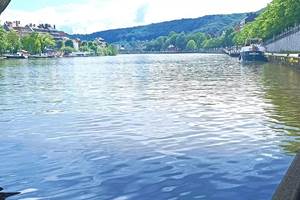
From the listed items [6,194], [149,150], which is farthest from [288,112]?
[6,194]

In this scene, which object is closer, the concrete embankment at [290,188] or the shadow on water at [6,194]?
the concrete embankment at [290,188]

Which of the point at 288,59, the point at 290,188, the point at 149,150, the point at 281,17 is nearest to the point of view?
the point at 290,188

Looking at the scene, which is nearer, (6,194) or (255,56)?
(6,194)

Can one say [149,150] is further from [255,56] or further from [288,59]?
[255,56]

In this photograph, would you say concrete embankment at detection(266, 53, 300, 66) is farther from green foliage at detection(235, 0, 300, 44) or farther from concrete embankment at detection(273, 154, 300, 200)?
concrete embankment at detection(273, 154, 300, 200)

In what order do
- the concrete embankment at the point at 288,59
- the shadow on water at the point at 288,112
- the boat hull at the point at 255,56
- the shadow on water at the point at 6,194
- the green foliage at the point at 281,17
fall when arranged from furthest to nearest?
the boat hull at the point at 255,56
the green foliage at the point at 281,17
the concrete embankment at the point at 288,59
the shadow on water at the point at 288,112
the shadow on water at the point at 6,194

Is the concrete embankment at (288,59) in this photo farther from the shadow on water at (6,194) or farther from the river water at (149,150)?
the shadow on water at (6,194)

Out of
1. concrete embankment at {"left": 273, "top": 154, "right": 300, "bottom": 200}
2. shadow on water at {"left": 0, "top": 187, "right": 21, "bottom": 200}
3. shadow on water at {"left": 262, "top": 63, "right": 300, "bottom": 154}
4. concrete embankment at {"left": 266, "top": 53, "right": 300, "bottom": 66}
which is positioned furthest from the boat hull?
concrete embankment at {"left": 273, "top": 154, "right": 300, "bottom": 200}

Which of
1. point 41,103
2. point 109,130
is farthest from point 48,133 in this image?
point 41,103

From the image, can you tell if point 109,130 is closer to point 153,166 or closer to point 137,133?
point 137,133

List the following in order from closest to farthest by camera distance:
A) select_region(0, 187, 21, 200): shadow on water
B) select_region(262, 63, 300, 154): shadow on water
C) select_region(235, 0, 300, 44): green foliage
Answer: select_region(0, 187, 21, 200): shadow on water < select_region(262, 63, 300, 154): shadow on water < select_region(235, 0, 300, 44): green foliage

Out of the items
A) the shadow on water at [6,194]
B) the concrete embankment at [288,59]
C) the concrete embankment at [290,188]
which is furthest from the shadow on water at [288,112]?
the concrete embankment at [288,59]

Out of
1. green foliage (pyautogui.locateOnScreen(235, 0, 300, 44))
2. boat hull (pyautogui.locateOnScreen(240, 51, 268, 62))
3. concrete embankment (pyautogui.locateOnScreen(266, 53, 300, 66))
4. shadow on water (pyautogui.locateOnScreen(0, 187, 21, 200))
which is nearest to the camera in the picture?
shadow on water (pyautogui.locateOnScreen(0, 187, 21, 200))

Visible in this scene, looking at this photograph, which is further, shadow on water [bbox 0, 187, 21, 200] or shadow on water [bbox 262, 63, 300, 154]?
shadow on water [bbox 262, 63, 300, 154]
